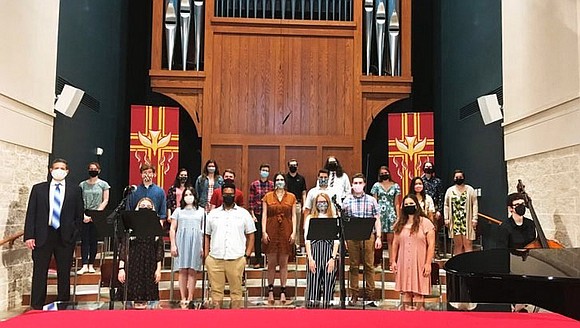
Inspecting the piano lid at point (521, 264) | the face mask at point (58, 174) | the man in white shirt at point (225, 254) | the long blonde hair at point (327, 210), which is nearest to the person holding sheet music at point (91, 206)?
the face mask at point (58, 174)

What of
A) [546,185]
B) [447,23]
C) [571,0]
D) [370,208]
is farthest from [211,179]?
[447,23]

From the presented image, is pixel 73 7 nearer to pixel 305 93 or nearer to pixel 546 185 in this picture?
pixel 305 93

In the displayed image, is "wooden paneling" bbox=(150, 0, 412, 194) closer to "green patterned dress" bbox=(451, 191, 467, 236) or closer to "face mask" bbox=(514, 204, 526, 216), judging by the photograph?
"green patterned dress" bbox=(451, 191, 467, 236)

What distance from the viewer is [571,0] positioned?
19.1 feet

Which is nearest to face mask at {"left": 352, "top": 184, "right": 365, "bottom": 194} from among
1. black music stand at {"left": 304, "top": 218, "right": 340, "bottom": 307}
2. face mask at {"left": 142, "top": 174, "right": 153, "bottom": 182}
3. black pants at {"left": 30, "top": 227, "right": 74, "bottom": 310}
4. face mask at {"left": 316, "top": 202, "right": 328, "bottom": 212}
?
face mask at {"left": 316, "top": 202, "right": 328, "bottom": 212}

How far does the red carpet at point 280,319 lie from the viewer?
1.81 metres

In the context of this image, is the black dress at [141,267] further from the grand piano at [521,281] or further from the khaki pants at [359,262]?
the grand piano at [521,281]

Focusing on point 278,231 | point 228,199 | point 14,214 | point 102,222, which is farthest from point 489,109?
point 14,214

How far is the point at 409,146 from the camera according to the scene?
9.25 metres

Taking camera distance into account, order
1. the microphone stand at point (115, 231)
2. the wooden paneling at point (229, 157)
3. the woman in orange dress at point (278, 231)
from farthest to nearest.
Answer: the wooden paneling at point (229, 157) < the woman in orange dress at point (278, 231) < the microphone stand at point (115, 231)

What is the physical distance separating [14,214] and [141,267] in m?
1.68

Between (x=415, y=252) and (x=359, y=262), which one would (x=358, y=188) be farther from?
(x=415, y=252)

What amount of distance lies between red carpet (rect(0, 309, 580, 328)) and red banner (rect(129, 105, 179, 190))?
710cm

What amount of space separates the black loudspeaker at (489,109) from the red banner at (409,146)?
4.28 feet
